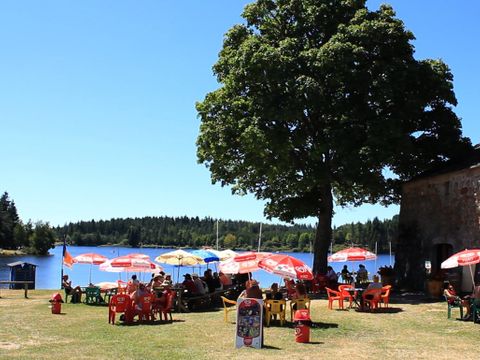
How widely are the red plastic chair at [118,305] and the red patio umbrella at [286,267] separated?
165 inches

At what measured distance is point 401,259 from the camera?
89.0 feet

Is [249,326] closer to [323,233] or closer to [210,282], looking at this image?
[210,282]

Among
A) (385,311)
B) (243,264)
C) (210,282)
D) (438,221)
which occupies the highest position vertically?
(438,221)

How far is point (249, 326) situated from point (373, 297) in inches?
292

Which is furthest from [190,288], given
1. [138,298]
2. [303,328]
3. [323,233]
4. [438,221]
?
[438,221]

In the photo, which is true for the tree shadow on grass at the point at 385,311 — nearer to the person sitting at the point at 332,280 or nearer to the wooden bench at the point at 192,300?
the person sitting at the point at 332,280

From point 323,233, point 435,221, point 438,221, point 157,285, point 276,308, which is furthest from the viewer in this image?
point 323,233

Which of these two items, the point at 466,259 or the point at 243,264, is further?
the point at 243,264

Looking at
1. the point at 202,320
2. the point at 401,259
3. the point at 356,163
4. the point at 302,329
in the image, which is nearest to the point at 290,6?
the point at 356,163

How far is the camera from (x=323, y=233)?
1061 inches

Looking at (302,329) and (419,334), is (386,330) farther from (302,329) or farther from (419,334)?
(302,329)

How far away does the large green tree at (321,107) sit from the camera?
23.5 metres

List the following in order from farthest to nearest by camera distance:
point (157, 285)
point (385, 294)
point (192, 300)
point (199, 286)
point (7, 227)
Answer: point (7, 227) → point (157, 285) → point (199, 286) → point (192, 300) → point (385, 294)

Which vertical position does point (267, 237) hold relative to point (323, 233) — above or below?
above
